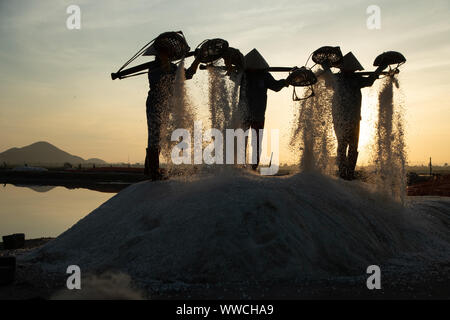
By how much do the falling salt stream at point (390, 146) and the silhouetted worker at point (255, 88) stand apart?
5.66 feet

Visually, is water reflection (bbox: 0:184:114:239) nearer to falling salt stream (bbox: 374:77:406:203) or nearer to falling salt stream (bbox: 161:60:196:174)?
falling salt stream (bbox: 161:60:196:174)

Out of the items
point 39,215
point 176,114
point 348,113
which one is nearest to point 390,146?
point 348,113

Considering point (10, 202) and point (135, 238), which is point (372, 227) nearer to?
point (135, 238)

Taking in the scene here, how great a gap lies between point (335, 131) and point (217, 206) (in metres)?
3.62

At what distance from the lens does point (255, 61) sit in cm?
722

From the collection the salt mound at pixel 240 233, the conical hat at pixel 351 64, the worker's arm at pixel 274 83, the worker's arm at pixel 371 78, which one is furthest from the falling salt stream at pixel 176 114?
the worker's arm at pixel 371 78

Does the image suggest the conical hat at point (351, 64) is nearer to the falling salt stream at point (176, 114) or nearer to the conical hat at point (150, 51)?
the falling salt stream at point (176, 114)

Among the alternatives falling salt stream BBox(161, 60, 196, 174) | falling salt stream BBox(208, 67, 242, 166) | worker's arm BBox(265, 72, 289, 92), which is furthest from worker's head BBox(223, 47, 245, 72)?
worker's arm BBox(265, 72, 289, 92)

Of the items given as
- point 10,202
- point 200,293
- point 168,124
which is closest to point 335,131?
point 168,124

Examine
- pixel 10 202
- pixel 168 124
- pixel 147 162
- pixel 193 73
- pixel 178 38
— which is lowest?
pixel 10 202

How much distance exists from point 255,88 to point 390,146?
2.45 m

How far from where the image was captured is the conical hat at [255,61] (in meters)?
7.19

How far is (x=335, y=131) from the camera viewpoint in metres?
7.45
